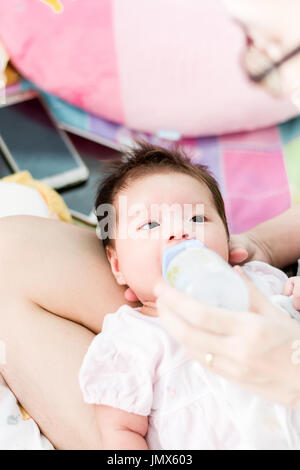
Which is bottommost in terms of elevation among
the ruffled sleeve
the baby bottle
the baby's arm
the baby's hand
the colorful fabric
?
the colorful fabric

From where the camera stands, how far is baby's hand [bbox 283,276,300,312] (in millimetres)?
997

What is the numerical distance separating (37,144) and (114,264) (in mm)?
784

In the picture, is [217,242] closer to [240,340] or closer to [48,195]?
[240,340]

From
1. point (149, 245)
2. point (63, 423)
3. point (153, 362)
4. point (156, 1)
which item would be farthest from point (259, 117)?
point (63, 423)

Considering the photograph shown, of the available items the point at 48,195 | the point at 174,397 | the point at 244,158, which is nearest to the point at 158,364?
the point at 174,397

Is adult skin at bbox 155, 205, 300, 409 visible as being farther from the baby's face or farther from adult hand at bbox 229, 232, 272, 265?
adult hand at bbox 229, 232, 272, 265

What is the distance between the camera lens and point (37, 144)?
5.73ft

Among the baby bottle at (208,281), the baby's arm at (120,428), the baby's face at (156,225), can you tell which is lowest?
the baby's arm at (120,428)

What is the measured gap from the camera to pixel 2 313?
1.05m

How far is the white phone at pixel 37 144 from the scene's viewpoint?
66.0 inches

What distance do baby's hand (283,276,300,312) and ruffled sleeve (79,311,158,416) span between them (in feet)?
0.89

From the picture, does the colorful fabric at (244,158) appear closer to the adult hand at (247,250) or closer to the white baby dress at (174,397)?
the adult hand at (247,250)

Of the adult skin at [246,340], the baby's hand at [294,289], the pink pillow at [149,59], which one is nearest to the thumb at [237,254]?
the baby's hand at [294,289]

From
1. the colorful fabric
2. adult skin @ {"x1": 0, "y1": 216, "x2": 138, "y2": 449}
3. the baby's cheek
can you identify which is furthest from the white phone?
the baby's cheek
